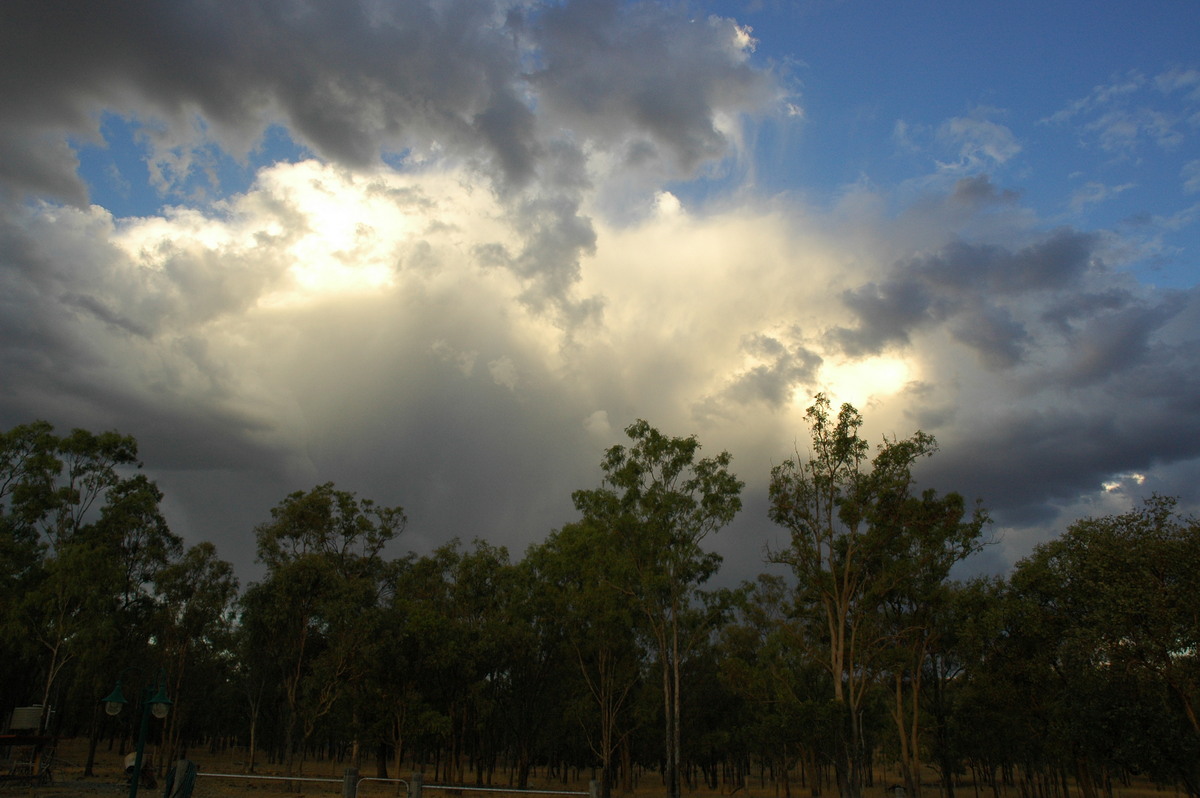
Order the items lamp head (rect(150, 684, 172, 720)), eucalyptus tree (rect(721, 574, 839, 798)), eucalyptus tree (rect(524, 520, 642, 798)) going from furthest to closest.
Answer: eucalyptus tree (rect(524, 520, 642, 798))
eucalyptus tree (rect(721, 574, 839, 798))
lamp head (rect(150, 684, 172, 720))

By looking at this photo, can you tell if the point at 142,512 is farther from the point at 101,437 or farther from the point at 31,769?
the point at 31,769

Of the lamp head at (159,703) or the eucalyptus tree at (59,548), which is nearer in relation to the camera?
the lamp head at (159,703)

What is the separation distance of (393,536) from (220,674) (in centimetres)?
4025

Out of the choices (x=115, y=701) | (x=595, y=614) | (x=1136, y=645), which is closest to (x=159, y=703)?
(x=115, y=701)

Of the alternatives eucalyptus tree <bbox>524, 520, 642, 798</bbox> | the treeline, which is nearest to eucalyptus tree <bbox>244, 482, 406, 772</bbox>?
the treeline

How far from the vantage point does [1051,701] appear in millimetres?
31688

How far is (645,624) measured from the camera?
1838 inches

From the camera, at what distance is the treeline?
25.7 meters

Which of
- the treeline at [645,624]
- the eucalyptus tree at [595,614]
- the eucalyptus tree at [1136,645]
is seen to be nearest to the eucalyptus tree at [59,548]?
the treeline at [645,624]

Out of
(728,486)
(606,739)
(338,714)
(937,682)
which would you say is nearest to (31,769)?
(338,714)

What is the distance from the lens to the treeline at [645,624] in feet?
84.2

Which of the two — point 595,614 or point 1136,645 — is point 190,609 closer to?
point 595,614

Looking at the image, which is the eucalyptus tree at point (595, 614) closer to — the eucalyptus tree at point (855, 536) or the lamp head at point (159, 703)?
the eucalyptus tree at point (855, 536)

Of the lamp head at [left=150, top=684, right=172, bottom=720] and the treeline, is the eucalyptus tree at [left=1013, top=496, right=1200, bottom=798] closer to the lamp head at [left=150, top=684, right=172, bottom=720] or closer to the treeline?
the treeline
